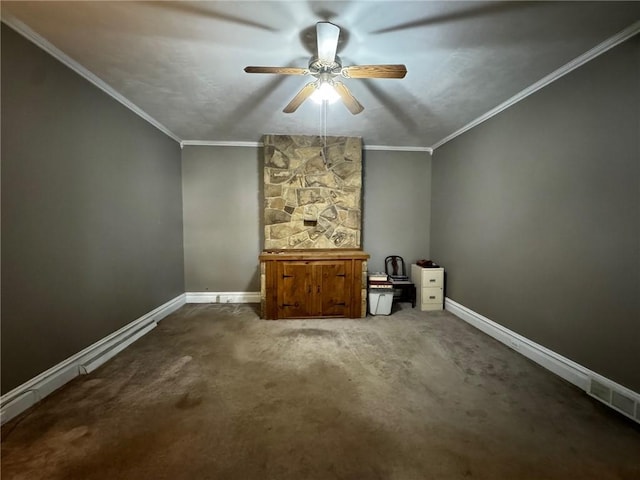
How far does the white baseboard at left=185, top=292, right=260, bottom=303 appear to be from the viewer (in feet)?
13.4

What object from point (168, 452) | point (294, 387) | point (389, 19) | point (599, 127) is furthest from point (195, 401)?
Answer: point (599, 127)

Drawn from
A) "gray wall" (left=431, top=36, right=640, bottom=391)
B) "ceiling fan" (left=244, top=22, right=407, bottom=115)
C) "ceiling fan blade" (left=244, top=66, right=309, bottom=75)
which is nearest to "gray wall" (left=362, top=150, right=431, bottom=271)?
"gray wall" (left=431, top=36, right=640, bottom=391)

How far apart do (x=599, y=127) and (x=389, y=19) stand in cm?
165

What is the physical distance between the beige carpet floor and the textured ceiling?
95.5 inches

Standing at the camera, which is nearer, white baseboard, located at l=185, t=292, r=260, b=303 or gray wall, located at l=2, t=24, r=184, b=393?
gray wall, located at l=2, t=24, r=184, b=393

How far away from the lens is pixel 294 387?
198 cm

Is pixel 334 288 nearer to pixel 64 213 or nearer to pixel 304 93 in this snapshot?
pixel 304 93

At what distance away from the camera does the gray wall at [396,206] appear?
430 centimetres

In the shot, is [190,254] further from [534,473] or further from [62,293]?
[534,473]

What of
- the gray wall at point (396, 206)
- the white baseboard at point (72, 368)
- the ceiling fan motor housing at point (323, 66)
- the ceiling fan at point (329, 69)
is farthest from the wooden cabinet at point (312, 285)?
the ceiling fan motor housing at point (323, 66)

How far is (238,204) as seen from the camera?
413cm

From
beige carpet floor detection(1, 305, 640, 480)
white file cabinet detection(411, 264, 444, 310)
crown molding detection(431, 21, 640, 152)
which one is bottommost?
beige carpet floor detection(1, 305, 640, 480)

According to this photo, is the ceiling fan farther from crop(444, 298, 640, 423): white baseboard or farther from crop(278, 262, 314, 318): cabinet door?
crop(444, 298, 640, 423): white baseboard

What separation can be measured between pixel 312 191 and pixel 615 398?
3425 mm
